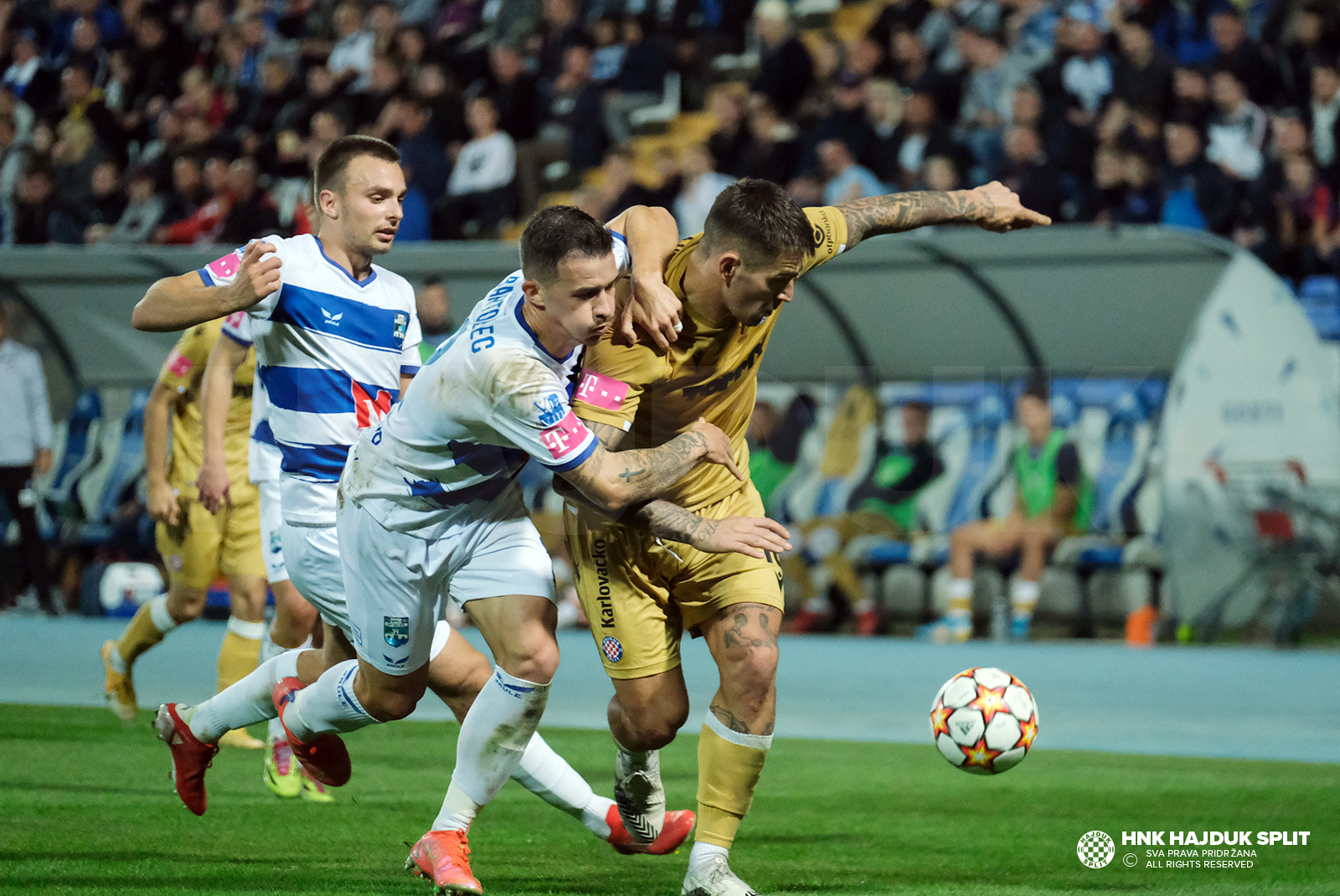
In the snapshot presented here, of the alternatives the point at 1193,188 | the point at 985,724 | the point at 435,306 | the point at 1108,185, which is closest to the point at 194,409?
the point at 985,724

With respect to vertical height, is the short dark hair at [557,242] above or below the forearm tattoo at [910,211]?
above

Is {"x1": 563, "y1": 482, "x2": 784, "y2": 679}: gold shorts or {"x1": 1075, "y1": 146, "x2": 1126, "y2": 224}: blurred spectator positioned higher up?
{"x1": 563, "y1": 482, "x2": 784, "y2": 679}: gold shorts

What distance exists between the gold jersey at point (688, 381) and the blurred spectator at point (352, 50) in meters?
13.8

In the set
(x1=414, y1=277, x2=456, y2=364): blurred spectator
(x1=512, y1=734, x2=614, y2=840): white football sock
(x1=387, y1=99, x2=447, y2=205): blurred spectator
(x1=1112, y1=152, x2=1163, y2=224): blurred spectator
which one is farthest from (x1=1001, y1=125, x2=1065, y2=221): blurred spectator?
(x1=512, y1=734, x2=614, y2=840): white football sock

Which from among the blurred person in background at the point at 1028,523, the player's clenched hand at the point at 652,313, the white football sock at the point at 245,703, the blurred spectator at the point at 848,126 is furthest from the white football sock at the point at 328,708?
the blurred spectator at the point at 848,126

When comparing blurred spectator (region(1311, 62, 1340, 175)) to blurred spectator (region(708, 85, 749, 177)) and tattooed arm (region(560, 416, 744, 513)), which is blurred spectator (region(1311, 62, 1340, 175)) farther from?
tattooed arm (region(560, 416, 744, 513))

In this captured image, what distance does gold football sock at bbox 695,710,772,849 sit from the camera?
4.52 m

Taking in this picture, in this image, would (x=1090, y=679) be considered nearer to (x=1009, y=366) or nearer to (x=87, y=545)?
(x=1009, y=366)

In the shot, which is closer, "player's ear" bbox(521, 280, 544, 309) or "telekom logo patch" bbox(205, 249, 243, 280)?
"player's ear" bbox(521, 280, 544, 309)

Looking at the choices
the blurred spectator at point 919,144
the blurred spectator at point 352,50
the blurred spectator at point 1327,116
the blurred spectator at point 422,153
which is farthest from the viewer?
the blurred spectator at point 352,50

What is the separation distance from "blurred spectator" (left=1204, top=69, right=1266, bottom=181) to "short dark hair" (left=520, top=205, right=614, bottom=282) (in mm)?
9788

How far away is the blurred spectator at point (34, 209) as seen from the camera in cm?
1752

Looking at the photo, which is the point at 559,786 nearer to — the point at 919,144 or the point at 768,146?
the point at 919,144

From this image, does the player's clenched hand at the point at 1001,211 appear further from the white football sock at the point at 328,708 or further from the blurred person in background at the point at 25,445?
the blurred person in background at the point at 25,445
